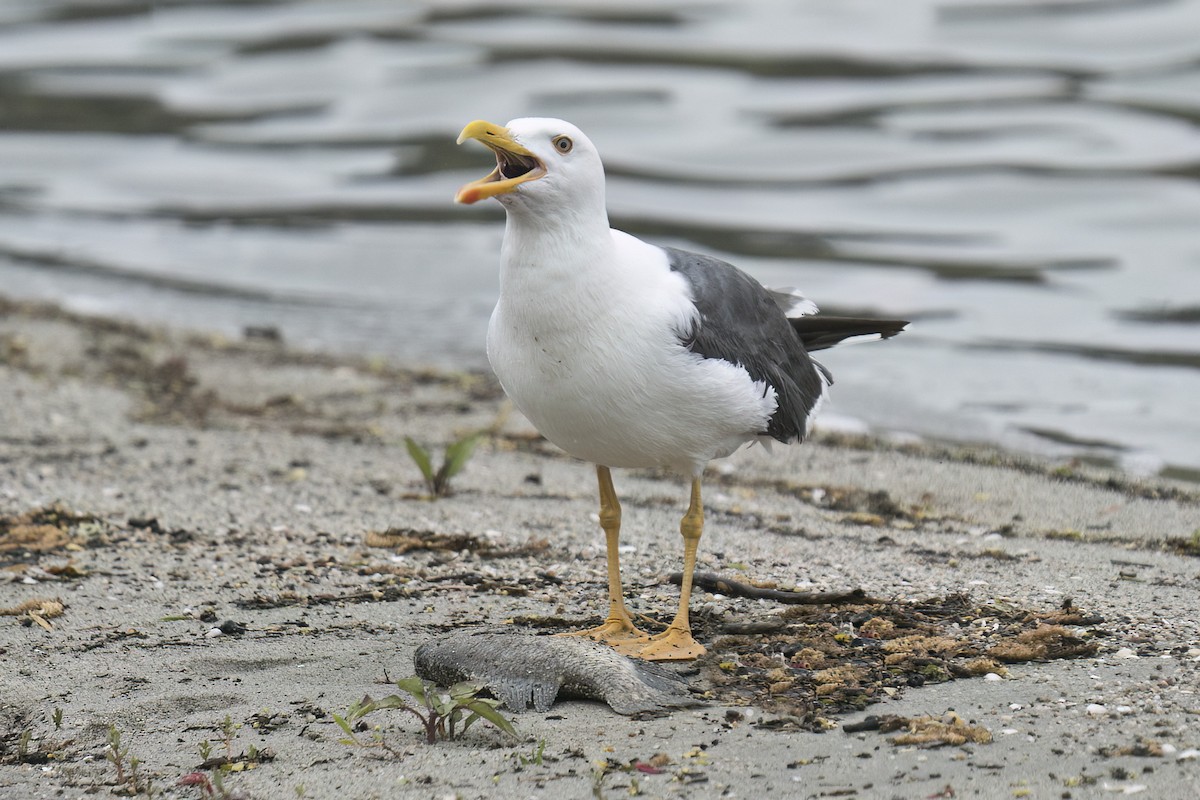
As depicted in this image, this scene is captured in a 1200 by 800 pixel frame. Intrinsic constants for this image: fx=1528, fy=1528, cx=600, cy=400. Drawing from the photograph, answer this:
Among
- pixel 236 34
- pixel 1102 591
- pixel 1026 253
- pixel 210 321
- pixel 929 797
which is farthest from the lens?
pixel 236 34

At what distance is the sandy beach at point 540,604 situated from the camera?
3.98 metres

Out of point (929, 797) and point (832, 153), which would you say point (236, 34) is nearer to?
point (832, 153)

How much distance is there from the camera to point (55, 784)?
4.01 m

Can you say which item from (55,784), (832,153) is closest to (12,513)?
(55,784)

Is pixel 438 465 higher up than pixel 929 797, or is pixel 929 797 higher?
pixel 929 797

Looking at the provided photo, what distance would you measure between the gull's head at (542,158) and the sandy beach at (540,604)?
151 cm

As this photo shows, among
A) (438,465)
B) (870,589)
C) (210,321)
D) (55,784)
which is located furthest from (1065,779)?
(210,321)

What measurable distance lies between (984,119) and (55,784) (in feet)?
49.0

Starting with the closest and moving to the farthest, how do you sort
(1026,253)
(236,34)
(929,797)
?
(929,797)
(1026,253)
(236,34)

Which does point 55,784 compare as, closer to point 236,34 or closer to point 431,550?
point 431,550

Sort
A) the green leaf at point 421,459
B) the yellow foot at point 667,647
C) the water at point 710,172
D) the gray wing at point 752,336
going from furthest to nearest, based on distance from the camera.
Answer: the water at point 710,172
the green leaf at point 421,459
the gray wing at point 752,336
the yellow foot at point 667,647

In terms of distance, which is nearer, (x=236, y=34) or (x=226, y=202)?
(x=226, y=202)

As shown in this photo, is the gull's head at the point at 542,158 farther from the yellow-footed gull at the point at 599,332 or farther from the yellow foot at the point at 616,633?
the yellow foot at the point at 616,633

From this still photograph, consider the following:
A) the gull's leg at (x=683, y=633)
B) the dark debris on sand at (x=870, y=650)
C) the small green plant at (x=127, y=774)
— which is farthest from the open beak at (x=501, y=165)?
the small green plant at (x=127, y=774)
